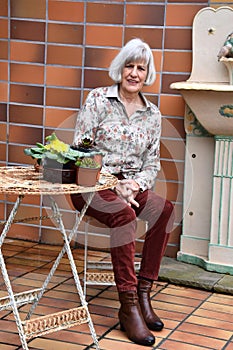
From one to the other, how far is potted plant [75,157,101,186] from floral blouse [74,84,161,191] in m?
0.56

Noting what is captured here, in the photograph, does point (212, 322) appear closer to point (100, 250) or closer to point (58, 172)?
point (58, 172)

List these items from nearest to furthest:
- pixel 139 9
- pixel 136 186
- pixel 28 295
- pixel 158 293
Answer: pixel 28 295
pixel 136 186
pixel 158 293
pixel 139 9

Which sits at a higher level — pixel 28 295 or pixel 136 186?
pixel 136 186

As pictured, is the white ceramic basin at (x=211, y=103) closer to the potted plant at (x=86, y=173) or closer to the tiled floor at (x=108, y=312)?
the tiled floor at (x=108, y=312)

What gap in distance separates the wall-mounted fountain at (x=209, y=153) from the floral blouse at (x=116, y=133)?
14.5 inches

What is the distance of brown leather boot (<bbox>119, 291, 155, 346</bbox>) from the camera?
3043 millimetres

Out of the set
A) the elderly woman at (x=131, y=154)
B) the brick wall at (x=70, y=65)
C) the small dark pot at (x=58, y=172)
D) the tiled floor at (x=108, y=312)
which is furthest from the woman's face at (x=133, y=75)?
the tiled floor at (x=108, y=312)

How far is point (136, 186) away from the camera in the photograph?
3424mm

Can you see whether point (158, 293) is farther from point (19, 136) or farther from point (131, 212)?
point (19, 136)

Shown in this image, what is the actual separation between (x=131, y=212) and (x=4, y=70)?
5.30ft

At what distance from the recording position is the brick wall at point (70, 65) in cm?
404

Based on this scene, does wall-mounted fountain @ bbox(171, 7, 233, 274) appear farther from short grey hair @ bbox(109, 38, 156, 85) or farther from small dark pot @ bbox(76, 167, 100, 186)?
small dark pot @ bbox(76, 167, 100, 186)

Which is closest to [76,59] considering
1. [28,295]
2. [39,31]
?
[39,31]

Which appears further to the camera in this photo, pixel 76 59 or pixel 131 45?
pixel 76 59
